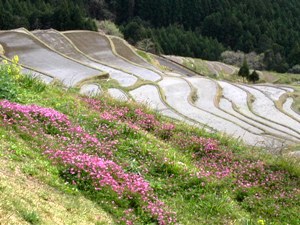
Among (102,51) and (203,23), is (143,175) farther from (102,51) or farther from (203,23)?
(203,23)

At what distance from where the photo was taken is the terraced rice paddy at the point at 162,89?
25844 mm

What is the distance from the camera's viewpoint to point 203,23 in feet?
403

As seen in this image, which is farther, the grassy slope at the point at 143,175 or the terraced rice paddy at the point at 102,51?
the terraced rice paddy at the point at 102,51

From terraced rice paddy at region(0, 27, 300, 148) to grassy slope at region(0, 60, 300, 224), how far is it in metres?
6.57

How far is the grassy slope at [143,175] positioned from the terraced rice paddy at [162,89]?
21.6 ft

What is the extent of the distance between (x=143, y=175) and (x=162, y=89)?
76.9 feet

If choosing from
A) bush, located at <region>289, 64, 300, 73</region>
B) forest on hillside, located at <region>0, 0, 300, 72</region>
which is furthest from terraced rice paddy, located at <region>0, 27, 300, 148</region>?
bush, located at <region>289, 64, 300, 73</region>

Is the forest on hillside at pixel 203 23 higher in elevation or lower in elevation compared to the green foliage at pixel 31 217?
lower

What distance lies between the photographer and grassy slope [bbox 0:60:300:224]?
7.49m

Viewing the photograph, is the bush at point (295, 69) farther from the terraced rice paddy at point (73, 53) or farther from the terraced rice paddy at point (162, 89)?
the terraced rice paddy at point (73, 53)

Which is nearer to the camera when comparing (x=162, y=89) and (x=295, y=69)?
(x=162, y=89)

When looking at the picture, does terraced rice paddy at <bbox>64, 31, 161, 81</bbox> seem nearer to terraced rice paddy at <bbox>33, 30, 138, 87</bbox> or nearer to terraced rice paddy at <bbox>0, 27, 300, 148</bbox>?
terraced rice paddy at <bbox>0, 27, 300, 148</bbox>

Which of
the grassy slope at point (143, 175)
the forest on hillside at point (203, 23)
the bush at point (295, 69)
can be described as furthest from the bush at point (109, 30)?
the grassy slope at point (143, 175)

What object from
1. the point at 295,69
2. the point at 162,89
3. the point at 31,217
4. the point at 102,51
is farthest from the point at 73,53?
the point at 295,69
